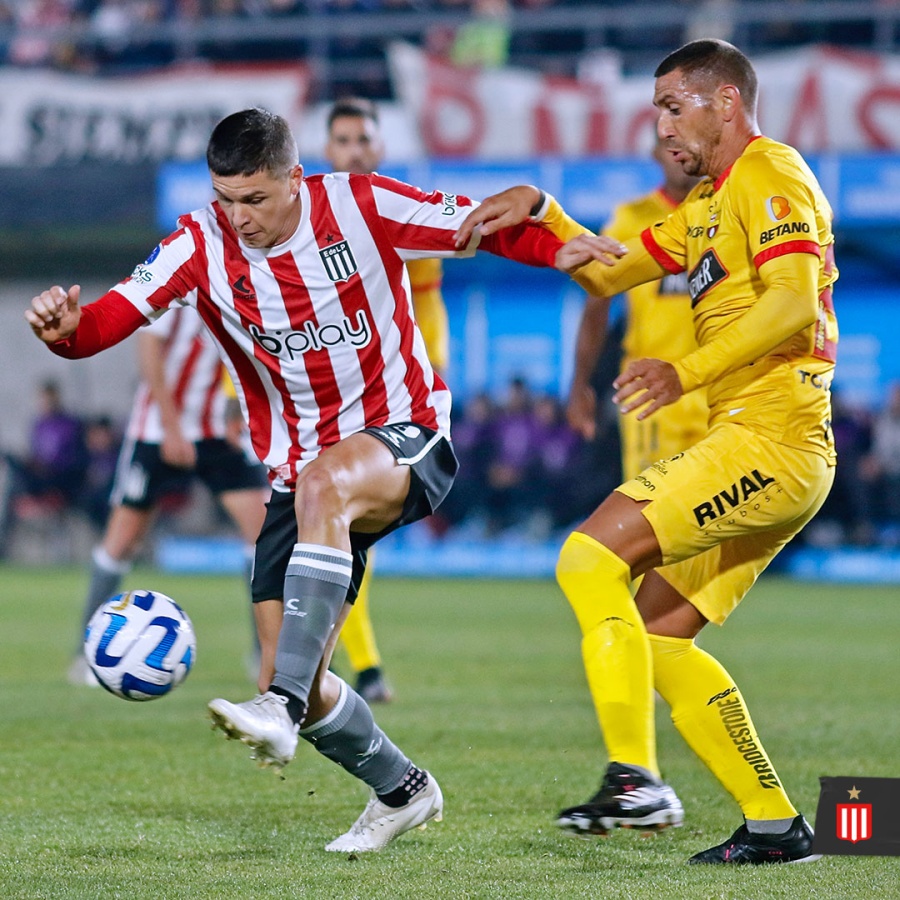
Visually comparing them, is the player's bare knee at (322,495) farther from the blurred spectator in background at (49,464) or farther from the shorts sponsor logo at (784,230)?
the blurred spectator in background at (49,464)

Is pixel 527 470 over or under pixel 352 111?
under

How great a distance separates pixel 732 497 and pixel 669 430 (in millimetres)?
2964

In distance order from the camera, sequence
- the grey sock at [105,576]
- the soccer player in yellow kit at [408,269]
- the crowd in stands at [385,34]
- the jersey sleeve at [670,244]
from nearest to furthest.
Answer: the jersey sleeve at [670,244] < the soccer player in yellow kit at [408,269] < the grey sock at [105,576] < the crowd in stands at [385,34]

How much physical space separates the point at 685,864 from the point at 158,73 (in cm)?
1485

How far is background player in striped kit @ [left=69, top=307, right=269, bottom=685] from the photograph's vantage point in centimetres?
826

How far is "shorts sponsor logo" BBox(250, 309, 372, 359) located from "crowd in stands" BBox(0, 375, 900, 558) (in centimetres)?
1121

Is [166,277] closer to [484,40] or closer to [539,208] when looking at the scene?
[539,208]

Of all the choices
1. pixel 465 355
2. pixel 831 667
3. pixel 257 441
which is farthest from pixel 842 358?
pixel 257 441

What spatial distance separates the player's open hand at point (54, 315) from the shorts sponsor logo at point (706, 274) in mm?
1754

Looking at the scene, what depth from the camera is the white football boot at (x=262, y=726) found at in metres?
3.61

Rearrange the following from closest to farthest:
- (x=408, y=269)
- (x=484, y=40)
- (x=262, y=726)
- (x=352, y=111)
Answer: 1. (x=262, y=726)
2. (x=408, y=269)
3. (x=352, y=111)
4. (x=484, y=40)

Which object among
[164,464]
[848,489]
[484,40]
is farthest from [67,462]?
[164,464]

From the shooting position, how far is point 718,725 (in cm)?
434

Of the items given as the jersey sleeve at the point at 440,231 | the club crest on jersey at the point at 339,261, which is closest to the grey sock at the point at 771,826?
the jersey sleeve at the point at 440,231
